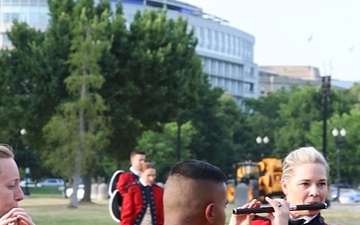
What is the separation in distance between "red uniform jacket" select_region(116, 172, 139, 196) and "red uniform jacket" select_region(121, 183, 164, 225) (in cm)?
5

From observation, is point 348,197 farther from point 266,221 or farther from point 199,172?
point 199,172

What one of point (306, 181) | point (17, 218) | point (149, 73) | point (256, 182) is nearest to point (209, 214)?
point (17, 218)

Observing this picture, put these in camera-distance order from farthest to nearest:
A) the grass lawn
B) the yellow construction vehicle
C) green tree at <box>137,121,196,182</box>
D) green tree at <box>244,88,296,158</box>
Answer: green tree at <box>244,88,296,158</box> → green tree at <box>137,121,196,182</box> → the yellow construction vehicle → the grass lawn

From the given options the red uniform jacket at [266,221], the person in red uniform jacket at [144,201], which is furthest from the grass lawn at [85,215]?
the red uniform jacket at [266,221]

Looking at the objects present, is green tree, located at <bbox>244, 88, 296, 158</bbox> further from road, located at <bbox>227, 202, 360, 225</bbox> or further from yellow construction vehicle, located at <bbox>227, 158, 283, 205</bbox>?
road, located at <bbox>227, 202, 360, 225</bbox>

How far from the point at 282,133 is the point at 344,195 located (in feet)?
82.2

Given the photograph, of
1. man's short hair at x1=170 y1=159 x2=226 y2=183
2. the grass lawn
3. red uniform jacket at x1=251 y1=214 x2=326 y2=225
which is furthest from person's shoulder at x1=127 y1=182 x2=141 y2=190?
man's short hair at x1=170 y1=159 x2=226 y2=183

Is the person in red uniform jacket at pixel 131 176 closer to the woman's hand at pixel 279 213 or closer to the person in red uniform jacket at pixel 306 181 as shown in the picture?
the person in red uniform jacket at pixel 306 181

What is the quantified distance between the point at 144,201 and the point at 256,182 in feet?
157

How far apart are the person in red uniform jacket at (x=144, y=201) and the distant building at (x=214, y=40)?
4706 inches

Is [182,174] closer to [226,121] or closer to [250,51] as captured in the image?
[226,121]

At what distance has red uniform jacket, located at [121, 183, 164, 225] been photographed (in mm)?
14250

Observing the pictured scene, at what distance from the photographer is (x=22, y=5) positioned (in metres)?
134

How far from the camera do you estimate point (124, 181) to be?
46.9 ft
